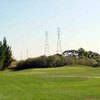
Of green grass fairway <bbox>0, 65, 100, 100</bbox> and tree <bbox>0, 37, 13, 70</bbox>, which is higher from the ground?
tree <bbox>0, 37, 13, 70</bbox>

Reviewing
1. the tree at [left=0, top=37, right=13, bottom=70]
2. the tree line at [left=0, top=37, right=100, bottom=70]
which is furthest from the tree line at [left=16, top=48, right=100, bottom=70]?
the tree at [left=0, top=37, right=13, bottom=70]

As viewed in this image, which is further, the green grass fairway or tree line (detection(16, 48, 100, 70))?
tree line (detection(16, 48, 100, 70))

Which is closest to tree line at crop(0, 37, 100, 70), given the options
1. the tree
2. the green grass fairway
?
the tree

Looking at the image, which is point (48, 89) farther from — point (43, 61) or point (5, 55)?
point (5, 55)

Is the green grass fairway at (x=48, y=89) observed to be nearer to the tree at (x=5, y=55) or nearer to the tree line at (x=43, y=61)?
the tree line at (x=43, y=61)

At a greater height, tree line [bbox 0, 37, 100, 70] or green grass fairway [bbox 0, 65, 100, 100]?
tree line [bbox 0, 37, 100, 70]

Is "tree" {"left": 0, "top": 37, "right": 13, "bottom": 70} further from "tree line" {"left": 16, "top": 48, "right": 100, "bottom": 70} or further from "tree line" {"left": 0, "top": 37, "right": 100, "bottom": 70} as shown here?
"tree line" {"left": 16, "top": 48, "right": 100, "bottom": 70}

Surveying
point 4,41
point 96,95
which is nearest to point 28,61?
point 4,41

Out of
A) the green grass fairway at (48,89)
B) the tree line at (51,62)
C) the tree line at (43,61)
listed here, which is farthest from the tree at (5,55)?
the green grass fairway at (48,89)

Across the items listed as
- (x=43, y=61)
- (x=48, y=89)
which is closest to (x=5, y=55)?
(x=43, y=61)

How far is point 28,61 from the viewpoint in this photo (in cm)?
10019

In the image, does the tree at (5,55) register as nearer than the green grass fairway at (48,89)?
No

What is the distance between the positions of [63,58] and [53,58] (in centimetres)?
418

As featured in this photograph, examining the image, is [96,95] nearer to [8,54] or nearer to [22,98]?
[22,98]
